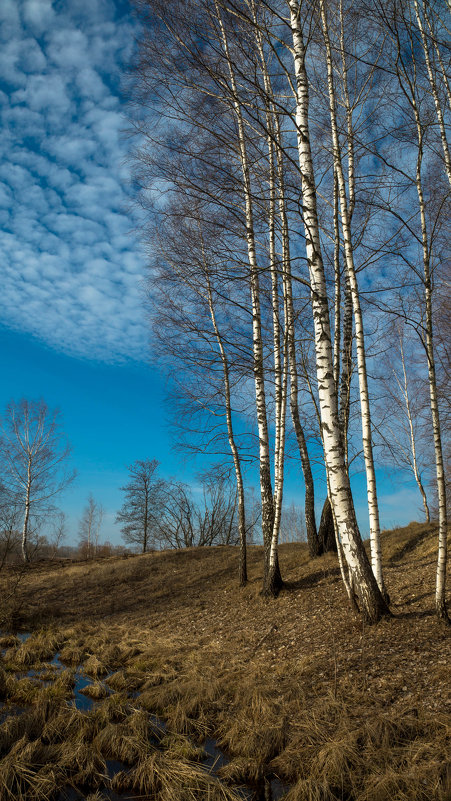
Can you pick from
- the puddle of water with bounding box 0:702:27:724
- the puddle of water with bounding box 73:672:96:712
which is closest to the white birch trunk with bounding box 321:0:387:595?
the puddle of water with bounding box 73:672:96:712

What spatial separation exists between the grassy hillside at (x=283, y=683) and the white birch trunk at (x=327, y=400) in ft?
1.92

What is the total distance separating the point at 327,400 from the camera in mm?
5523

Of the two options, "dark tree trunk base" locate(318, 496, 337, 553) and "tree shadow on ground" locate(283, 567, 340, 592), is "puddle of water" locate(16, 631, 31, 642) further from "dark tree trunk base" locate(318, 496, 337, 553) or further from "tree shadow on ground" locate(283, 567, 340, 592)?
"dark tree trunk base" locate(318, 496, 337, 553)

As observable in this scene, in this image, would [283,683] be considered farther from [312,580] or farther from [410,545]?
[410,545]

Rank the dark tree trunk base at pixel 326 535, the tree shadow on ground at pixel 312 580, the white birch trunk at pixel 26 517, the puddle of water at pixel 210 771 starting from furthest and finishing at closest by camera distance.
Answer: the white birch trunk at pixel 26 517, the dark tree trunk base at pixel 326 535, the tree shadow on ground at pixel 312 580, the puddle of water at pixel 210 771

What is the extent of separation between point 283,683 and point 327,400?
3.27 metres

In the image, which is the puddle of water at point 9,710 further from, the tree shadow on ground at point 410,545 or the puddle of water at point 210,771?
the tree shadow on ground at point 410,545

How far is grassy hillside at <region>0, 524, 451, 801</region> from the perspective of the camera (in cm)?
292

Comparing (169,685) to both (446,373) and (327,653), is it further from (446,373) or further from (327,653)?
(446,373)

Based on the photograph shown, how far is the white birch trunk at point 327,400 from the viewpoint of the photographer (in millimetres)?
5457

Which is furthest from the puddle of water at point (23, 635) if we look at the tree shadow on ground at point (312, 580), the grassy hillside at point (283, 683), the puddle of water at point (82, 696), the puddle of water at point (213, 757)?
the puddle of water at point (213, 757)

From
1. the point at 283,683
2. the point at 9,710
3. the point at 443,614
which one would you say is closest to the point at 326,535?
the point at 443,614

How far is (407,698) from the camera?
3.72m

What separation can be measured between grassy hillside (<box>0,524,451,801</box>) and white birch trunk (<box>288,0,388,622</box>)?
585mm
